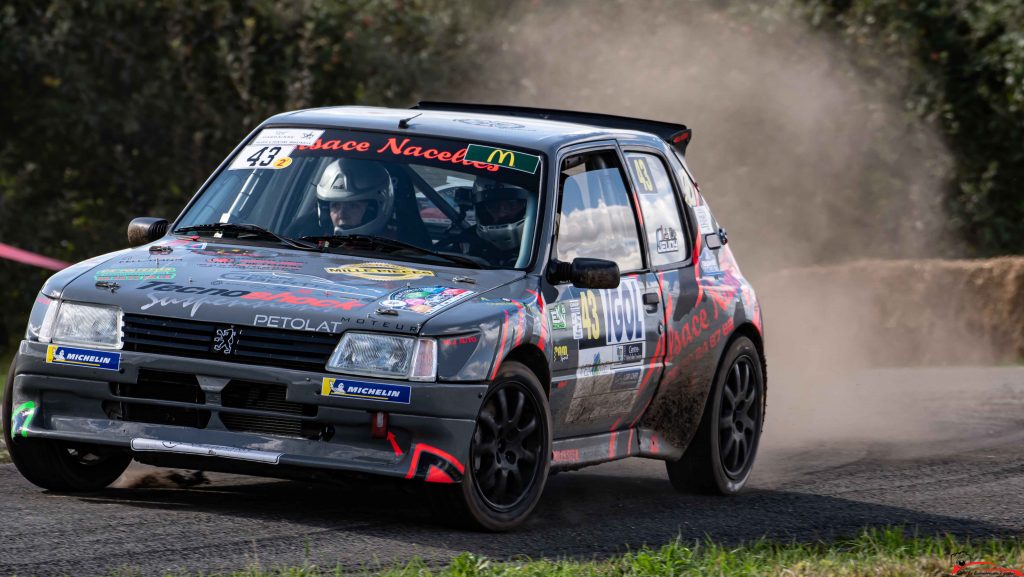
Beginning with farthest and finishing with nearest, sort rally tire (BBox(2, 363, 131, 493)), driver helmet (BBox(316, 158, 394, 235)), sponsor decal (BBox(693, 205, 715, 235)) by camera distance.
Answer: sponsor decal (BBox(693, 205, 715, 235)) < driver helmet (BBox(316, 158, 394, 235)) < rally tire (BBox(2, 363, 131, 493))

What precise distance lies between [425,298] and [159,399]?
111cm

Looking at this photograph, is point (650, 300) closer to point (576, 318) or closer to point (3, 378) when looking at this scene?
point (576, 318)

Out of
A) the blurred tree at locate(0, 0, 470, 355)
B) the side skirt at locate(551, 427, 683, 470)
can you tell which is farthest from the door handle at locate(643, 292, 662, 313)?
the blurred tree at locate(0, 0, 470, 355)

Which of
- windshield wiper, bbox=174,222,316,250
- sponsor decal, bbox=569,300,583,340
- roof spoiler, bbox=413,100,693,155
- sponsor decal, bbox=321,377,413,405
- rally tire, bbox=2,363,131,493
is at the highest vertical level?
roof spoiler, bbox=413,100,693,155

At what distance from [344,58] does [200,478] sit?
10.8 metres

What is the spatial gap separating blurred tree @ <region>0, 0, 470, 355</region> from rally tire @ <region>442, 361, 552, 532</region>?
11.1m

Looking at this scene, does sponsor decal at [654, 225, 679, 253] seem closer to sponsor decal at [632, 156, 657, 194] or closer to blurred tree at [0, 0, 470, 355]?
sponsor decal at [632, 156, 657, 194]

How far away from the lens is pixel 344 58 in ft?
61.1

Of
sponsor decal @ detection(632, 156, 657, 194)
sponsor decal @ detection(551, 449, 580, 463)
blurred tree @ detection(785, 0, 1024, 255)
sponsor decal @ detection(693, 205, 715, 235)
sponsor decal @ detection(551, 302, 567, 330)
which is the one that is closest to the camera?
sponsor decal @ detection(551, 302, 567, 330)

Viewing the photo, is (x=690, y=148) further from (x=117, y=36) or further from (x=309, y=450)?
(x=309, y=450)

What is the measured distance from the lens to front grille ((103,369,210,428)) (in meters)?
6.98

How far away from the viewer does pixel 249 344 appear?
271 inches

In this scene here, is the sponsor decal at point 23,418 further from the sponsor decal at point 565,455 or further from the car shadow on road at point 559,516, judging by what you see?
the sponsor decal at point 565,455

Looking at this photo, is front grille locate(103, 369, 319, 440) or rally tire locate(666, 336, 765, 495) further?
rally tire locate(666, 336, 765, 495)
